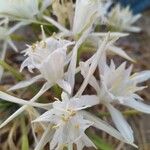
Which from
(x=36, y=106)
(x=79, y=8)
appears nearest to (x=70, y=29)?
(x=79, y=8)

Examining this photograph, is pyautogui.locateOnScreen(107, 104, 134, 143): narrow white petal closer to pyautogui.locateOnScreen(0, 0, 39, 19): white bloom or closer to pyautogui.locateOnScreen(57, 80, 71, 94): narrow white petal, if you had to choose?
pyautogui.locateOnScreen(57, 80, 71, 94): narrow white petal

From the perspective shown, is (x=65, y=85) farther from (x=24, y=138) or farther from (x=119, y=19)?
(x=119, y=19)

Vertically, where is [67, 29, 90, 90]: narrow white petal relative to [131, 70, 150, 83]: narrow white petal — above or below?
above

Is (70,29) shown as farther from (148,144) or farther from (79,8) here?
(148,144)

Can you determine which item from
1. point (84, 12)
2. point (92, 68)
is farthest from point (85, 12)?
point (92, 68)

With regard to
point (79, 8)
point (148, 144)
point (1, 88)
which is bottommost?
point (148, 144)

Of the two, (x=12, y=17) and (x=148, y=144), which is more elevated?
(x=12, y=17)

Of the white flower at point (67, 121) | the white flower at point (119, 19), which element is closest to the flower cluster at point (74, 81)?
the white flower at point (67, 121)

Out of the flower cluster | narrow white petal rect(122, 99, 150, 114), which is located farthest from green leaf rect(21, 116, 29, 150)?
narrow white petal rect(122, 99, 150, 114)
